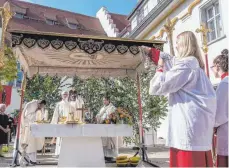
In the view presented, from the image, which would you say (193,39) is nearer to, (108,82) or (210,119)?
(210,119)

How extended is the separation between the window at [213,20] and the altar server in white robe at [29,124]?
801 cm

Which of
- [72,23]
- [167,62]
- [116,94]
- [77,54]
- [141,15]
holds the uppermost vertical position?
[72,23]

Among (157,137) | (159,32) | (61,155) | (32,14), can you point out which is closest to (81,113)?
(61,155)

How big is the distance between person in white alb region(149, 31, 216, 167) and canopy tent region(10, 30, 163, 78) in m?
4.12

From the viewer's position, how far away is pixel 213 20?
11297 mm

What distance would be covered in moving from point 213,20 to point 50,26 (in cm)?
2439

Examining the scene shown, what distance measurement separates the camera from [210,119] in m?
2.25

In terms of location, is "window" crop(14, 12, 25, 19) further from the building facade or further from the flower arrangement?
the flower arrangement

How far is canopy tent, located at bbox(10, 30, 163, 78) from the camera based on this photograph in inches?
241

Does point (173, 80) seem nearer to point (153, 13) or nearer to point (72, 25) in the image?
point (153, 13)

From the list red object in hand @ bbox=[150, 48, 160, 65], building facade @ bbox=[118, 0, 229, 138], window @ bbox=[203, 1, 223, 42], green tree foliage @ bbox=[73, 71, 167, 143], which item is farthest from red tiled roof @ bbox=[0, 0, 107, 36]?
red object in hand @ bbox=[150, 48, 160, 65]

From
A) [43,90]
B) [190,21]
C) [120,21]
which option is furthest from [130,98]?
[120,21]

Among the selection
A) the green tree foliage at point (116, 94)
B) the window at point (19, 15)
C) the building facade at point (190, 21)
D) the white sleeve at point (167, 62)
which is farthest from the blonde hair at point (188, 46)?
the window at point (19, 15)

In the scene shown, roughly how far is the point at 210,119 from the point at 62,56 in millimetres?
5798
